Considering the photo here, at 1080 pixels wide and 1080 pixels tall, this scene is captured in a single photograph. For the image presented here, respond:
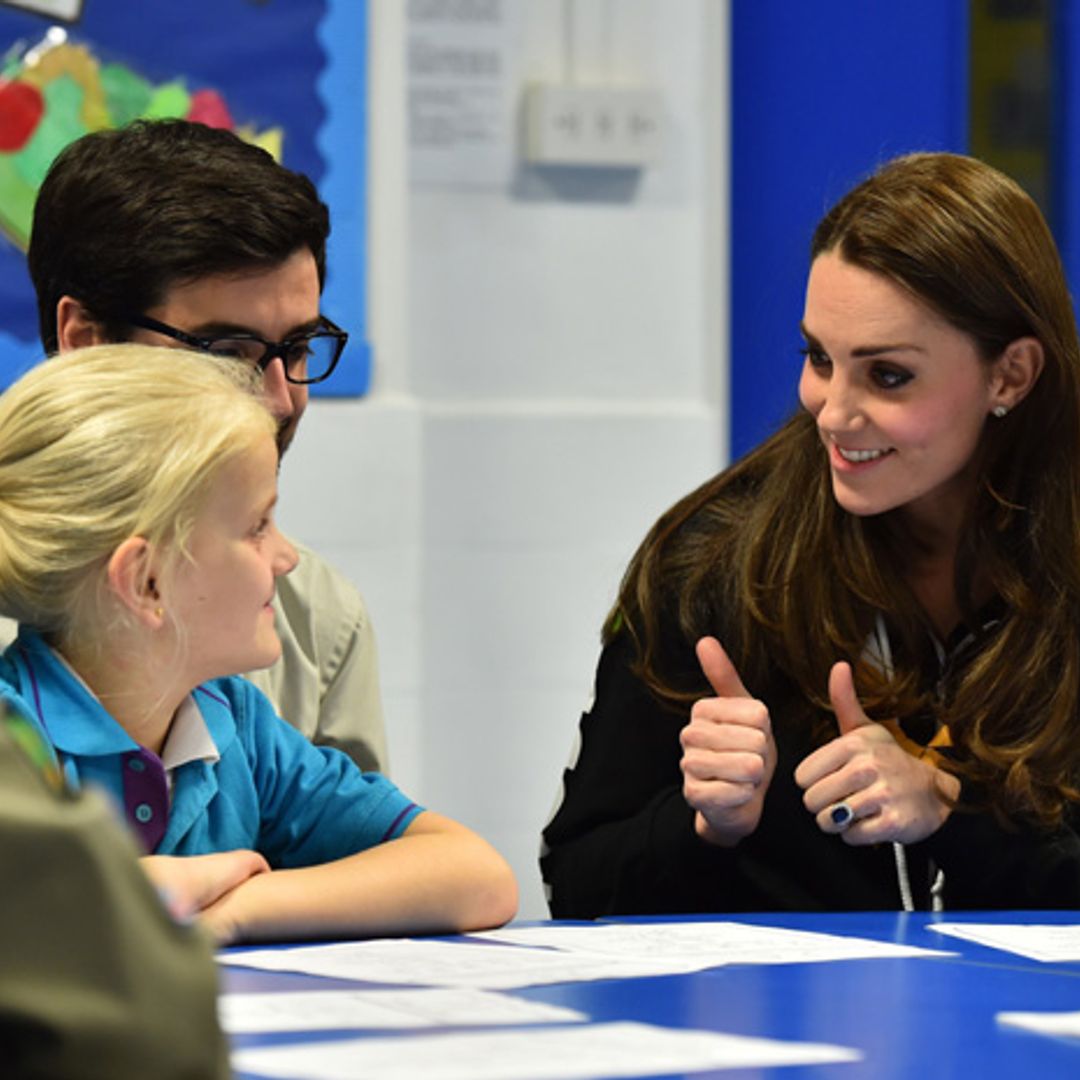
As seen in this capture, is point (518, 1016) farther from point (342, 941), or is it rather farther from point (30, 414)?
point (30, 414)

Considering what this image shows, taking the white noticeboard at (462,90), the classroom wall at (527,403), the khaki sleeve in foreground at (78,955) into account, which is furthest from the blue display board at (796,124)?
the khaki sleeve in foreground at (78,955)

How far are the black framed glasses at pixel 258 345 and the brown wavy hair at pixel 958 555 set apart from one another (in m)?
0.45

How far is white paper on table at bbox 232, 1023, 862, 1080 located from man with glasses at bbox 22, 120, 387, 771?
891mm

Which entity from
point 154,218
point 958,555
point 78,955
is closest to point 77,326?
point 154,218

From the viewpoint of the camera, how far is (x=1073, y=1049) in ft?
3.63

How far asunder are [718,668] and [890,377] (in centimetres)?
35

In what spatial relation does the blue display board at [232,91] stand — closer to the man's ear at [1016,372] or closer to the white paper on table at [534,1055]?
the man's ear at [1016,372]

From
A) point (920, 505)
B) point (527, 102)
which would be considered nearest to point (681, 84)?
point (527, 102)

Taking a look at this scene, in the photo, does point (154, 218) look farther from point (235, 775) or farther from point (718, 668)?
point (718, 668)

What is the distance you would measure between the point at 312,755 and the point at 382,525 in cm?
181

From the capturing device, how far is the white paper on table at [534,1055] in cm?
99

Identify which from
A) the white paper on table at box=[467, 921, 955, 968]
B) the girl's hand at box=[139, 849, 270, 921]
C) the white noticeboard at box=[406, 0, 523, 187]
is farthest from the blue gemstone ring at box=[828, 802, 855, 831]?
the white noticeboard at box=[406, 0, 523, 187]

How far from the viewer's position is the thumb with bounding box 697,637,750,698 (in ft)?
6.44

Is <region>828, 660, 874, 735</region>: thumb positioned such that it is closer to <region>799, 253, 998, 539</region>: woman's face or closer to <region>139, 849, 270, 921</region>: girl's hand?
<region>799, 253, 998, 539</region>: woman's face
